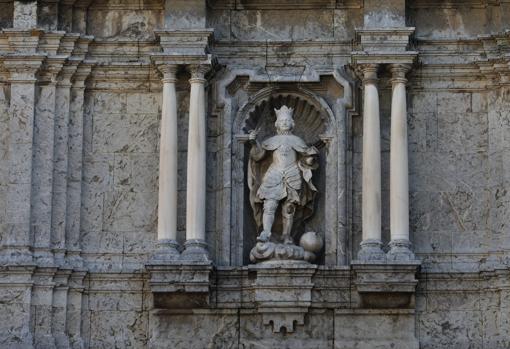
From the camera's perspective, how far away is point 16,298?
2388cm

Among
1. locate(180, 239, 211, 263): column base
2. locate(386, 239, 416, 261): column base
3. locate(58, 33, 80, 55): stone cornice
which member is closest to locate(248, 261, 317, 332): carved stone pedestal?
locate(180, 239, 211, 263): column base

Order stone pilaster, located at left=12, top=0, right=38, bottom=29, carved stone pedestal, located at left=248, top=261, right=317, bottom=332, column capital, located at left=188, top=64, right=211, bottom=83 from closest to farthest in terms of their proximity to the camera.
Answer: carved stone pedestal, located at left=248, top=261, right=317, bottom=332 < column capital, located at left=188, top=64, right=211, bottom=83 < stone pilaster, located at left=12, top=0, right=38, bottom=29

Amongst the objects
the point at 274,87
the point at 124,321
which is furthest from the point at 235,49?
the point at 124,321

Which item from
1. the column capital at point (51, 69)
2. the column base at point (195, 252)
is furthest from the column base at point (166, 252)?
the column capital at point (51, 69)

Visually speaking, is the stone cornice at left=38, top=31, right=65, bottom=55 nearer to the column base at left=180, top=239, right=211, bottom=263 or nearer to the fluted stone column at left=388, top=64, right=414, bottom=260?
the column base at left=180, top=239, right=211, bottom=263

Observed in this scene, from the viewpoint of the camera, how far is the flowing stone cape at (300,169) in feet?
80.0

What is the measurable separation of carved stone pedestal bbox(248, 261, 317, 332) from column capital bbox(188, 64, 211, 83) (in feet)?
8.89

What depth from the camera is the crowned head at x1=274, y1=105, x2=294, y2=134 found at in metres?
24.5

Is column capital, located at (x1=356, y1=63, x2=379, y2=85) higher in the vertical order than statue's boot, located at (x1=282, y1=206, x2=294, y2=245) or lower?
higher

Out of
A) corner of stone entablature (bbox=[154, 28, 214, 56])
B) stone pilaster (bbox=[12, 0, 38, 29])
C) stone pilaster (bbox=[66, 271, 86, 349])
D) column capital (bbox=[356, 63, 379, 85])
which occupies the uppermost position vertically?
stone pilaster (bbox=[12, 0, 38, 29])

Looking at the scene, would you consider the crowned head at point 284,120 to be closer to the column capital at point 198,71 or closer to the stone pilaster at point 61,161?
the column capital at point 198,71

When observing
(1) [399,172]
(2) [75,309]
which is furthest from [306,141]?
(2) [75,309]

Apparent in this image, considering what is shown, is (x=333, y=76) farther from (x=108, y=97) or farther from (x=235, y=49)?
(x=108, y=97)

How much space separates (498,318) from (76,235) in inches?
228
